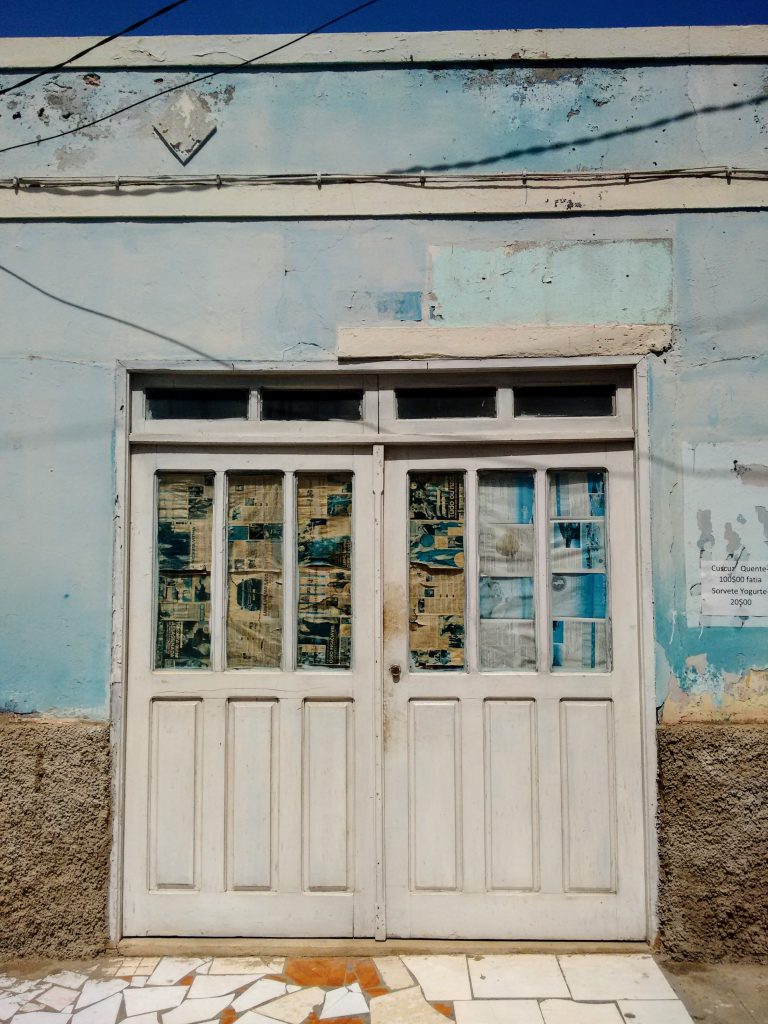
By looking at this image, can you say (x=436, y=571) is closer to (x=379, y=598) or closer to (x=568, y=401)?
(x=379, y=598)

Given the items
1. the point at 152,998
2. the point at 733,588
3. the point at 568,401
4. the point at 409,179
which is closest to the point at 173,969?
the point at 152,998

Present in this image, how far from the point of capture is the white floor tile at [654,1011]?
2.94 m

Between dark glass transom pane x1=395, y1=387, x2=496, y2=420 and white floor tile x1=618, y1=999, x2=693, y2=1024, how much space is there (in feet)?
7.91

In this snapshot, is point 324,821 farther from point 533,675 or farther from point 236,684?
point 533,675

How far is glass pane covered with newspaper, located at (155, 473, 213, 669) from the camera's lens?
3.63 metres

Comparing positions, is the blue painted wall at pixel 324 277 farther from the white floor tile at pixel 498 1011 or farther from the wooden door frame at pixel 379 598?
the white floor tile at pixel 498 1011

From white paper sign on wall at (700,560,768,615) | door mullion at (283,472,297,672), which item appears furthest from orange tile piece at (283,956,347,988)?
white paper sign on wall at (700,560,768,615)

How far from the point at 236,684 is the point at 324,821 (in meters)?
0.71

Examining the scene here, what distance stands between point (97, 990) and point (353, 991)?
39.8 inches

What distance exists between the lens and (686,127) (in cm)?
358

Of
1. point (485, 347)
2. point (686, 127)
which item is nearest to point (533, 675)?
point (485, 347)

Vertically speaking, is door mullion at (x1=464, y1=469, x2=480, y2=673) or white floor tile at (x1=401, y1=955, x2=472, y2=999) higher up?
door mullion at (x1=464, y1=469, x2=480, y2=673)

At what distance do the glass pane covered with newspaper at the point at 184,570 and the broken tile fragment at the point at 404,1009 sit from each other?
1516mm

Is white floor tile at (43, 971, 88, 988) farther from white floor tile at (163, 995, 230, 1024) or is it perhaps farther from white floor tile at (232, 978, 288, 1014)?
white floor tile at (232, 978, 288, 1014)
